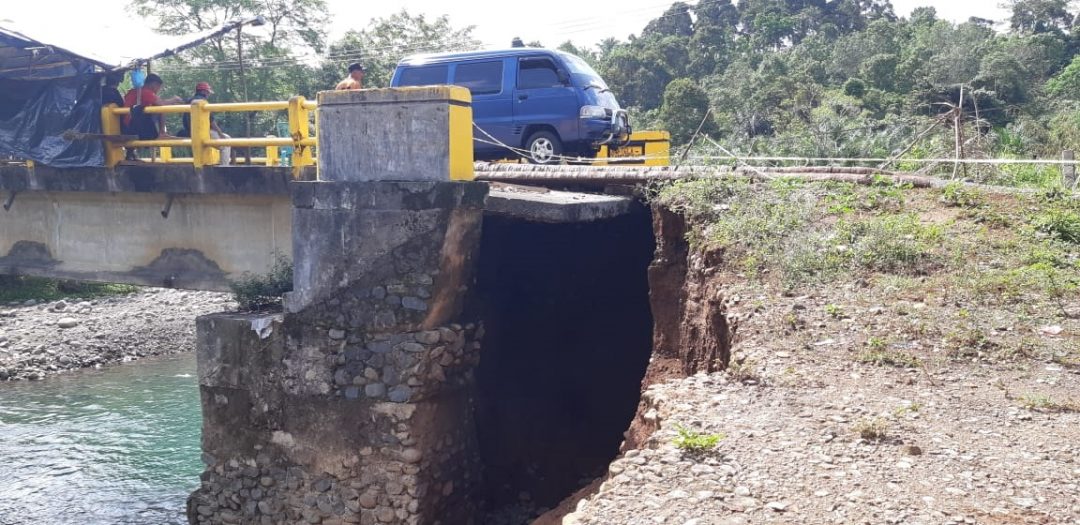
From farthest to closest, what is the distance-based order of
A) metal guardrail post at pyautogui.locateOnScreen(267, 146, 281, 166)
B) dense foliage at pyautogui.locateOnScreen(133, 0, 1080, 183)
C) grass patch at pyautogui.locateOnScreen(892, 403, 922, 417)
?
dense foliage at pyautogui.locateOnScreen(133, 0, 1080, 183)
metal guardrail post at pyautogui.locateOnScreen(267, 146, 281, 166)
grass patch at pyautogui.locateOnScreen(892, 403, 922, 417)

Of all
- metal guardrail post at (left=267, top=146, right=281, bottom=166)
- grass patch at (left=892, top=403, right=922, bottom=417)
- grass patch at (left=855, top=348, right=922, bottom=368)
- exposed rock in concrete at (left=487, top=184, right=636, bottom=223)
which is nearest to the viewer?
grass patch at (left=892, top=403, right=922, bottom=417)

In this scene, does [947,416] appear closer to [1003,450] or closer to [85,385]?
[1003,450]

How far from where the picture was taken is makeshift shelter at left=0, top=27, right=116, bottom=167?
1077 cm

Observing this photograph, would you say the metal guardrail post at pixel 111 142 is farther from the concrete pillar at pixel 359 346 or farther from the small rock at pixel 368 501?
the small rock at pixel 368 501

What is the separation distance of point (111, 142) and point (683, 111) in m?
20.3

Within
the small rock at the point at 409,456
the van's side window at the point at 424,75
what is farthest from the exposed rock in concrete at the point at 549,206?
the van's side window at the point at 424,75

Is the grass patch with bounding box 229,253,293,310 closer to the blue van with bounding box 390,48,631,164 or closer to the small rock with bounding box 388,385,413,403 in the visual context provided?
the small rock with bounding box 388,385,413,403

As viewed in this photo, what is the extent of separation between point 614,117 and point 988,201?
556 cm

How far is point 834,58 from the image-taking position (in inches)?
1363

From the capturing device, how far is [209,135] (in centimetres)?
991

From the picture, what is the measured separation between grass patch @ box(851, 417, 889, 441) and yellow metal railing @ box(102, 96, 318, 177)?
19.7 feet

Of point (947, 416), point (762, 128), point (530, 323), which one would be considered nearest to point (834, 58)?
point (762, 128)

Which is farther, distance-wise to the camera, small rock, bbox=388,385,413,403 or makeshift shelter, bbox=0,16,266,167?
makeshift shelter, bbox=0,16,266,167

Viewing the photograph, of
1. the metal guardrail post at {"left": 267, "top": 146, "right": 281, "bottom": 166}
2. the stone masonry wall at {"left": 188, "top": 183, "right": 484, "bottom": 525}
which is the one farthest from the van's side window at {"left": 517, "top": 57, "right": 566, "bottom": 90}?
the stone masonry wall at {"left": 188, "top": 183, "right": 484, "bottom": 525}
